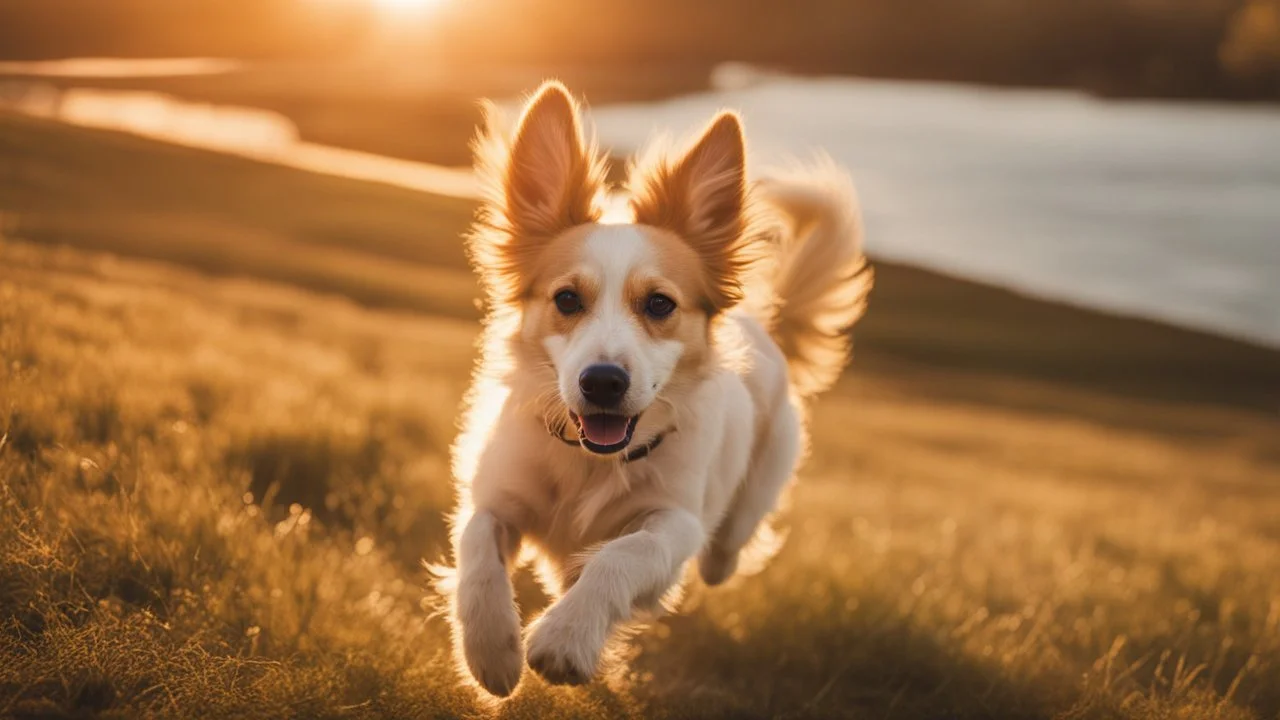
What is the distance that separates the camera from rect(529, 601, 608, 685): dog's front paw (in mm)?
3420

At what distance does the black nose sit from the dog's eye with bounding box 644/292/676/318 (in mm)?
596

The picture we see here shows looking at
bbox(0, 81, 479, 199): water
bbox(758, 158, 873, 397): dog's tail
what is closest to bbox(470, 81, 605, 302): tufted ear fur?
bbox(758, 158, 873, 397): dog's tail

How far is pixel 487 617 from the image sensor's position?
364 cm

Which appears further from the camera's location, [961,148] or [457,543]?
[961,148]

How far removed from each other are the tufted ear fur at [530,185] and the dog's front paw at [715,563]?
202 centimetres

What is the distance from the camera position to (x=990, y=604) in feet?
23.7

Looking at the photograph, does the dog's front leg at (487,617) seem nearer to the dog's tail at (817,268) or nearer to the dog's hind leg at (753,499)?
the dog's hind leg at (753,499)

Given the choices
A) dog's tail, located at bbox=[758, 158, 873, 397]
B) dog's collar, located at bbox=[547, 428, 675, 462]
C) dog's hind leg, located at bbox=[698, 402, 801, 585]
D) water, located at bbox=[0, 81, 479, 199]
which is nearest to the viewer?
dog's collar, located at bbox=[547, 428, 675, 462]

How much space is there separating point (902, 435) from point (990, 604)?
1385cm

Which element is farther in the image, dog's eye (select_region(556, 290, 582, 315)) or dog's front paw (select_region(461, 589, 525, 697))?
dog's eye (select_region(556, 290, 582, 315))

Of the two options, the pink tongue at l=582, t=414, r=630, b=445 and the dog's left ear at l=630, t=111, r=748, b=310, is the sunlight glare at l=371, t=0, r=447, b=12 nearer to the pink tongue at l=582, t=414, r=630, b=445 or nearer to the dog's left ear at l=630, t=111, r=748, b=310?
the dog's left ear at l=630, t=111, r=748, b=310

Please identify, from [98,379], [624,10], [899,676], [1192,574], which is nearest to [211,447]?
[98,379]

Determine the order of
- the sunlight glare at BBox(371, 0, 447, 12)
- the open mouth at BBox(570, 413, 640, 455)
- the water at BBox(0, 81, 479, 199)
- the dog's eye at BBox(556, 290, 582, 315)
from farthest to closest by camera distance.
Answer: the sunlight glare at BBox(371, 0, 447, 12) < the water at BBox(0, 81, 479, 199) < the dog's eye at BBox(556, 290, 582, 315) < the open mouth at BBox(570, 413, 640, 455)

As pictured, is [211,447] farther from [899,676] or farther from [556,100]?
[899,676]
